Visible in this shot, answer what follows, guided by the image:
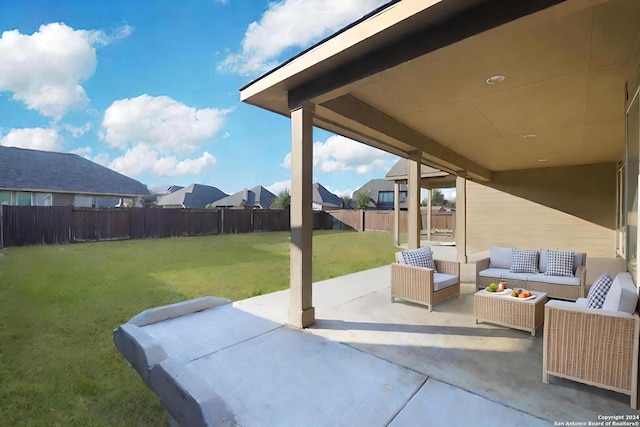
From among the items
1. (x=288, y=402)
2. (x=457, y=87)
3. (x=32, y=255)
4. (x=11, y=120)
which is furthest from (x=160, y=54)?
(x=288, y=402)

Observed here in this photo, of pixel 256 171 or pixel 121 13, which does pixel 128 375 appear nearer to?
pixel 121 13

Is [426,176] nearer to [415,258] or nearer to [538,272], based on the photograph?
[538,272]

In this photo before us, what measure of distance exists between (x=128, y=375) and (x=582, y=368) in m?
3.99

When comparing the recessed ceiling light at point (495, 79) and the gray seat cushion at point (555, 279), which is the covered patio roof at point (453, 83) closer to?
Result: the recessed ceiling light at point (495, 79)

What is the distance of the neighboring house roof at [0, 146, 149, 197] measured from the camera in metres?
14.7

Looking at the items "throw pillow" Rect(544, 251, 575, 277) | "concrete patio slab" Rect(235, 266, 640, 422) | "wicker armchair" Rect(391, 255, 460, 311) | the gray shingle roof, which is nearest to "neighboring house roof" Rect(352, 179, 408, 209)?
the gray shingle roof

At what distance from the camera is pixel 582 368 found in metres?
2.41

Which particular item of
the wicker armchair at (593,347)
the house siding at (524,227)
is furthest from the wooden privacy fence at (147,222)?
the wicker armchair at (593,347)

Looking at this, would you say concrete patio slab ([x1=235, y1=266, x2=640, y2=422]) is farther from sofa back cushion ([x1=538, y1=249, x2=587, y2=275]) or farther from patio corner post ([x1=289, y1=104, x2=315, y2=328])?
sofa back cushion ([x1=538, y1=249, x2=587, y2=275])

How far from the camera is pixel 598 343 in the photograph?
2.35m

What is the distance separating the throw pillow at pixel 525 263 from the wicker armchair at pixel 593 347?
2896 mm

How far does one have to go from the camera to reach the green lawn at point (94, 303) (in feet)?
8.75

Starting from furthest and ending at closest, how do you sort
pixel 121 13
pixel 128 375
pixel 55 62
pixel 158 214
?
pixel 158 214
pixel 55 62
pixel 121 13
pixel 128 375

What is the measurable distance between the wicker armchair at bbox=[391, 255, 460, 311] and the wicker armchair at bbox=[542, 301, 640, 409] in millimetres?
1785
